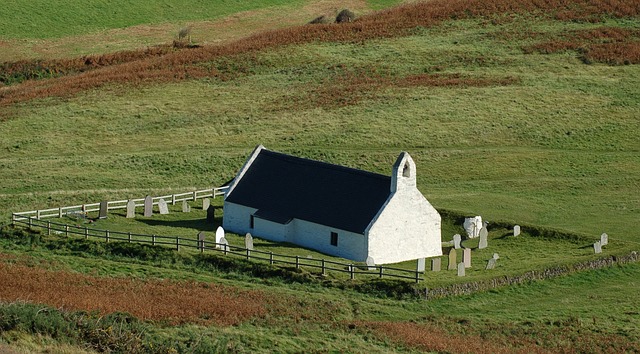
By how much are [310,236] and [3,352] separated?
24.8 metres

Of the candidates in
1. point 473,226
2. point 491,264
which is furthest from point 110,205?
point 491,264

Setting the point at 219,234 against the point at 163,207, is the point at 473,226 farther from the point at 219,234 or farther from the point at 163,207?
the point at 163,207

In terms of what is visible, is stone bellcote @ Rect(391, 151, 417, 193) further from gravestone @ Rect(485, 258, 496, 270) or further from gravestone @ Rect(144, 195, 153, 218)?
gravestone @ Rect(144, 195, 153, 218)

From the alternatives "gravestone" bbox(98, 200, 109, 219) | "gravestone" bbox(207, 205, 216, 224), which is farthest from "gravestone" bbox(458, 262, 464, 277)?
"gravestone" bbox(98, 200, 109, 219)

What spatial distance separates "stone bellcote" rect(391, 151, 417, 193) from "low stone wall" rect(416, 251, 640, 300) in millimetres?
7866

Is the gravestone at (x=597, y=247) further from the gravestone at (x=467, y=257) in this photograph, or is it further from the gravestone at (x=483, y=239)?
the gravestone at (x=467, y=257)

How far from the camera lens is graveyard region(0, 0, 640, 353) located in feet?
171

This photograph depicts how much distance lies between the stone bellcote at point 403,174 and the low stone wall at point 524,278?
7866 mm

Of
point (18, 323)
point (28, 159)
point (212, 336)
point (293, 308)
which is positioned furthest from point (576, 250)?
point (28, 159)

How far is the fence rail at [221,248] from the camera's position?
2320 inches

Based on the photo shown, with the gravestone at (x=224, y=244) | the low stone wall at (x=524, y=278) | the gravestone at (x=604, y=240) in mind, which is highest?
the gravestone at (x=604, y=240)

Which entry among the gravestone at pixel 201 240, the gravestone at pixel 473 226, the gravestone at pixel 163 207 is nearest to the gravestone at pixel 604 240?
the gravestone at pixel 473 226

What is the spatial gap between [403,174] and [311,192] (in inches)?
218

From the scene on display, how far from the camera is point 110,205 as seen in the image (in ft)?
241
